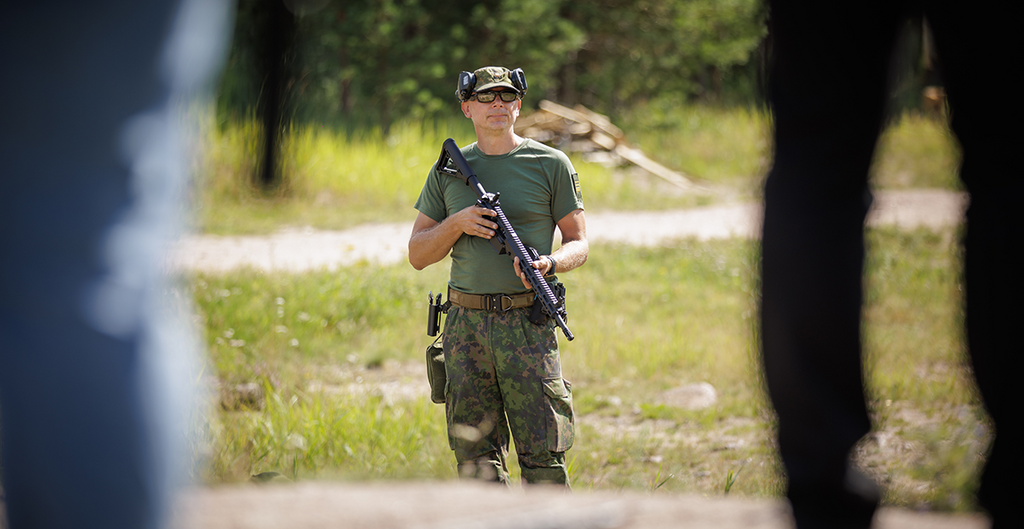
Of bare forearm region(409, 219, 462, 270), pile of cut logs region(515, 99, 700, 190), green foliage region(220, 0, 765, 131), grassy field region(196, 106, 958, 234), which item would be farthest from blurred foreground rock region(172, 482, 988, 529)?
pile of cut logs region(515, 99, 700, 190)

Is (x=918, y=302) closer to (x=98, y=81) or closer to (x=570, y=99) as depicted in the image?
(x=98, y=81)

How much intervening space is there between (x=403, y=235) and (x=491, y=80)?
22.0 feet

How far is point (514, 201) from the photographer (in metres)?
2.85

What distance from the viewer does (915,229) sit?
9.52 metres

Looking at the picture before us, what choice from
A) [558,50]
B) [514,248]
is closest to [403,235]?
[514,248]

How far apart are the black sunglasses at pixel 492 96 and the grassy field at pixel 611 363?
2.37ft

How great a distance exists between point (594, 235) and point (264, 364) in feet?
19.0

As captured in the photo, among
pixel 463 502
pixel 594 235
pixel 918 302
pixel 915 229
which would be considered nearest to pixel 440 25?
pixel 594 235

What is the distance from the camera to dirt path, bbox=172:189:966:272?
26.8ft

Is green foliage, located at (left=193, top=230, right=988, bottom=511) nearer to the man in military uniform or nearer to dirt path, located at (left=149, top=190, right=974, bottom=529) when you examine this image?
the man in military uniform

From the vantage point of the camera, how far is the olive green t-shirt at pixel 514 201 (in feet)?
9.30

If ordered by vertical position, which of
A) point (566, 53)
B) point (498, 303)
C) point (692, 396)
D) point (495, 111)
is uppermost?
point (566, 53)

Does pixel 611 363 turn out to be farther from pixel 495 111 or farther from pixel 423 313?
pixel 495 111

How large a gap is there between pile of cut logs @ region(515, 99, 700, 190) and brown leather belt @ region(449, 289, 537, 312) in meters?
12.6
